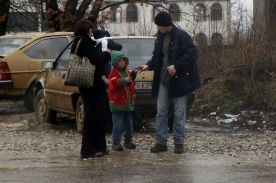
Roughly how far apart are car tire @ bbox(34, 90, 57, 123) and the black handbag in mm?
4457

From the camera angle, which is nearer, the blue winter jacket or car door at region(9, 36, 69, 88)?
the blue winter jacket

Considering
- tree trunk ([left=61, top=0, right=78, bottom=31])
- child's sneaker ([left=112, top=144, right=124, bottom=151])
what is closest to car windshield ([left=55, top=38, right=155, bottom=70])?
child's sneaker ([left=112, top=144, right=124, bottom=151])

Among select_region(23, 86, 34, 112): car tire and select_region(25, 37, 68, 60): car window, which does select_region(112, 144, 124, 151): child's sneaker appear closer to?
select_region(25, 37, 68, 60): car window

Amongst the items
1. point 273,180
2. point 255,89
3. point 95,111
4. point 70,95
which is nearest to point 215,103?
point 255,89

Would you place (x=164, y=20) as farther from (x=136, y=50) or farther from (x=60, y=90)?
(x=60, y=90)

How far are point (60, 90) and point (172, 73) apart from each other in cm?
382

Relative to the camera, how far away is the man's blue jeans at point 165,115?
344 inches

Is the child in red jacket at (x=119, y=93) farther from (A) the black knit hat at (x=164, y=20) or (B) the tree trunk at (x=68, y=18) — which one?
(B) the tree trunk at (x=68, y=18)

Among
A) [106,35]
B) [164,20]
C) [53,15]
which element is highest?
[53,15]

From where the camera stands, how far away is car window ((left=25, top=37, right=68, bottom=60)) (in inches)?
555

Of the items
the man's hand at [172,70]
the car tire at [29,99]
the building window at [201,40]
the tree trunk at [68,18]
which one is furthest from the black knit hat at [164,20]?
the tree trunk at [68,18]

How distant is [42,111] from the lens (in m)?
13.1

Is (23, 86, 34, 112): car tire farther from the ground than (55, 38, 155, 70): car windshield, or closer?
closer

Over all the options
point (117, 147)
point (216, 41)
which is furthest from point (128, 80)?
point (216, 41)
